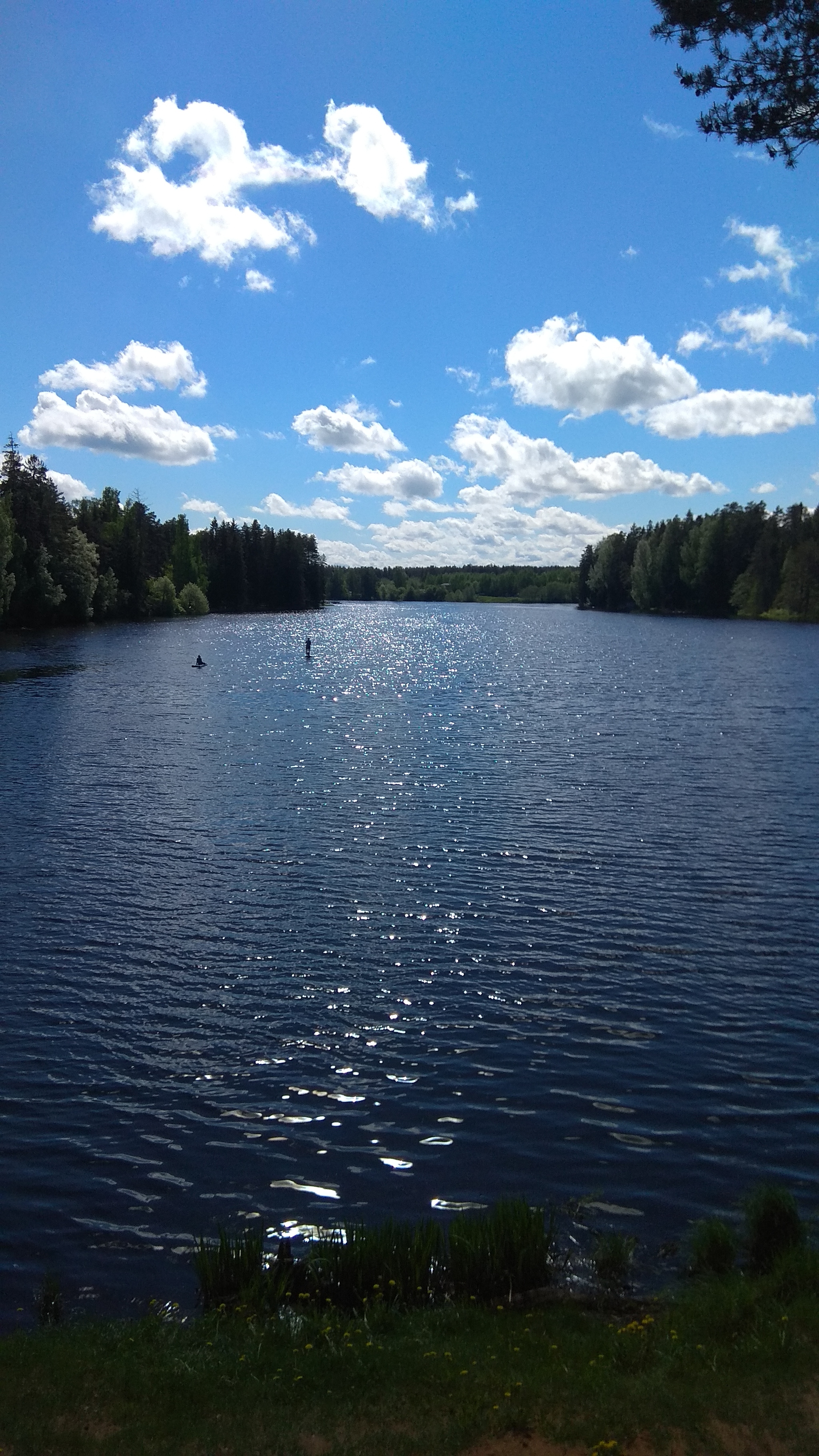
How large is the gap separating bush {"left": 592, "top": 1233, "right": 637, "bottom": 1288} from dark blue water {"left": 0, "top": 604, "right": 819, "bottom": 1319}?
1.96 ft

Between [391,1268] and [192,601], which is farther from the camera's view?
[192,601]

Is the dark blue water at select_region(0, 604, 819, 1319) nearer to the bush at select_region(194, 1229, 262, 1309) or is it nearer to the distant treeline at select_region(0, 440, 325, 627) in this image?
the bush at select_region(194, 1229, 262, 1309)

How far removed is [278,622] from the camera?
586 ft

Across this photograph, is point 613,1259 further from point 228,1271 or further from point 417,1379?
point 228,1271

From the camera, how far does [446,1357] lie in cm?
775

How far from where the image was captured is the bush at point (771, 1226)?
32.0 feet

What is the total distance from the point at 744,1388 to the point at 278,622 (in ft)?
575

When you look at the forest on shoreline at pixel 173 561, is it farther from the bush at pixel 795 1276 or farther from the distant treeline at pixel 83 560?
the bush at pixel 795 1276

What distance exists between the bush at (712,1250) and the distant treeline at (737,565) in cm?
15313

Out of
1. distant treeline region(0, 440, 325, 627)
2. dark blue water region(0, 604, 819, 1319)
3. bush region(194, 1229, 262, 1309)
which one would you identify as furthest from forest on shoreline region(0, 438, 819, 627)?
bush region(194, 1229, 262, 1309)

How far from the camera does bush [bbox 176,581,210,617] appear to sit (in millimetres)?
174125

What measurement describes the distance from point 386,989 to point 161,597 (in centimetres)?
14959

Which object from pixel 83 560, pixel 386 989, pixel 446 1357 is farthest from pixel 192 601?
pixel 446 1357

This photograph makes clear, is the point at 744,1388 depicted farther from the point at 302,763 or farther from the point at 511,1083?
the point at 302,763
